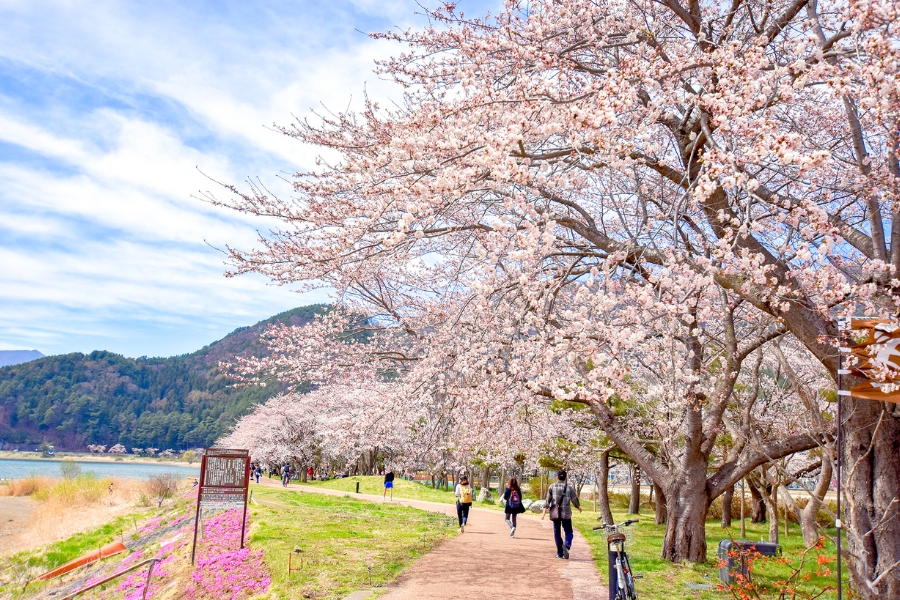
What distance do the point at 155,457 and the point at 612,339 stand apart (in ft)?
489

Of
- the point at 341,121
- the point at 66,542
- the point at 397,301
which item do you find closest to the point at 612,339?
the point at 341,121

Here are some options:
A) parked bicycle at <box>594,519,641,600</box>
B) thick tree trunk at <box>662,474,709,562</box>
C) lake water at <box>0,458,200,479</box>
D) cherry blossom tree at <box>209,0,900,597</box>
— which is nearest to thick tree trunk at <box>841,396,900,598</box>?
cherry blossom tree at <box>209,0,900,597</box>

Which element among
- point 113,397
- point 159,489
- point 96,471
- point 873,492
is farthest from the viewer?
point 113,397

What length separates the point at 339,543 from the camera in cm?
1170

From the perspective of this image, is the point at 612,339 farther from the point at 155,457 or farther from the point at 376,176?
the point at 155,457

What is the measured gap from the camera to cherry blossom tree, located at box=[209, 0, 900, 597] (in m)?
5.75

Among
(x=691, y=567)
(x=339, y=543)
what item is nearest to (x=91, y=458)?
(x=339, y=543)

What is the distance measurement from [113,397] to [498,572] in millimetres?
169532

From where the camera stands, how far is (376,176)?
282 inches

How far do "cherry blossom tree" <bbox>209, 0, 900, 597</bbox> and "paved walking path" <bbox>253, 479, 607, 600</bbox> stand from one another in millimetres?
2564

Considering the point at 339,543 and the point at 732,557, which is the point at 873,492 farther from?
the point at 339,543

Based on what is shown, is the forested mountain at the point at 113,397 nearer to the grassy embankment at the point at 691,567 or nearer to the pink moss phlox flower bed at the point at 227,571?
the grassy embankment at the point at 691,567

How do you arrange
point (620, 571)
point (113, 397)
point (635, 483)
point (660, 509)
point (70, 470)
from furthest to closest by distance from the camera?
point (113, 397) < point (70, 470) < point (635, 483) < point (660, 509) < point (620, 571)

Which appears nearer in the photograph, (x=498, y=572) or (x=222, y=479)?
(x=498, y=572)
